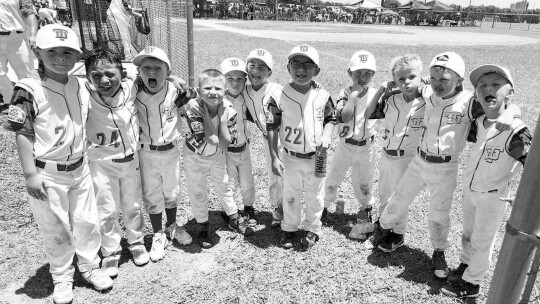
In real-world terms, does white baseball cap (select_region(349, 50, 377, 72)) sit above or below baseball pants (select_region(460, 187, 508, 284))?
above

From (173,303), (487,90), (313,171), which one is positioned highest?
(487,90)

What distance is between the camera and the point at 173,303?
3.10 m

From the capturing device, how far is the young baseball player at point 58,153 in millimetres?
2674

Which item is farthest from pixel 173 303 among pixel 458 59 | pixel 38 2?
pixel 38 2

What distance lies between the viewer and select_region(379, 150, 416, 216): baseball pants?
11.8 ft

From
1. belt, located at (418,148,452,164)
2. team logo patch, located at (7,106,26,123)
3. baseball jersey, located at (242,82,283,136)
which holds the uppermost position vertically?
team logo patch, located at (7,106,26,123)

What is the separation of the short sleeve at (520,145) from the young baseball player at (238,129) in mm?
2283

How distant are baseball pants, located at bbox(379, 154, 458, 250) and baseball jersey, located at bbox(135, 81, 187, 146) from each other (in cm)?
206

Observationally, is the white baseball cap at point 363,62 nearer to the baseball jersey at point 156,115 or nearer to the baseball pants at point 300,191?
the baseball pants at point 300,191

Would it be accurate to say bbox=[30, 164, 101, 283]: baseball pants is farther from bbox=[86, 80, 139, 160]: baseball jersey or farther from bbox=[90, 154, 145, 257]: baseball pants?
bbox=[86, 80, 139, 160]: baseball jersey

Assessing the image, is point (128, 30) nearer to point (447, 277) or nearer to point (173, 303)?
point (173, 303)

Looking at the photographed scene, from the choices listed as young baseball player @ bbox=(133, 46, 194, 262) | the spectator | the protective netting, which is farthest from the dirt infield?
young baseball player @ bbox=(133, 46, 194, 262)

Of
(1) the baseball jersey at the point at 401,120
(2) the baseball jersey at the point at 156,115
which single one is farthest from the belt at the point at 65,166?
(1) the baseball jersey at the point at 401,120

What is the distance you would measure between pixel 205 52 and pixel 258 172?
33.8 ft
